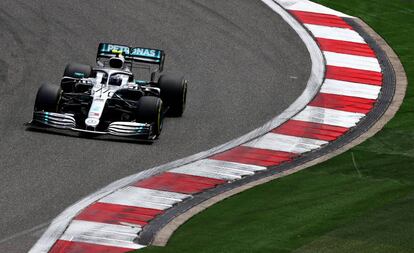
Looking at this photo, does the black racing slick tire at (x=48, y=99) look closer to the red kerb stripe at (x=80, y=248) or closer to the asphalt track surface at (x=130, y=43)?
the asphalt track surface at (x=130, y=43)

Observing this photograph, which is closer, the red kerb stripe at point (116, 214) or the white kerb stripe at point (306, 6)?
the red kerb stripe at point (116, 214)

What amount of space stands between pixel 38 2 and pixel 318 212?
41.4ft

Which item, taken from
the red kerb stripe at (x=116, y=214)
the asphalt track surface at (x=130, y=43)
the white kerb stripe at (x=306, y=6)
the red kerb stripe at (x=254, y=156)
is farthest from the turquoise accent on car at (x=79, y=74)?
the white kerb stripe at (x=306, y=6)

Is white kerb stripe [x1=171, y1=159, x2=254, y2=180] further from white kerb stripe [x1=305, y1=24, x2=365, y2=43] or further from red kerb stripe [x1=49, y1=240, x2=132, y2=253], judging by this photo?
white kerb stripe [x1=305, y1=24, x2=365, y2=43]

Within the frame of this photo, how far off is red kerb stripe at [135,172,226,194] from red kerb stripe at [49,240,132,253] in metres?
2.79

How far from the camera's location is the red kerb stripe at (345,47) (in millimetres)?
28766

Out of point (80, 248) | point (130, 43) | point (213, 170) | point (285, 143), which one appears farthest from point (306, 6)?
point (80, 248)

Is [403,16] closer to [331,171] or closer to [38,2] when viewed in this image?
[38,2]

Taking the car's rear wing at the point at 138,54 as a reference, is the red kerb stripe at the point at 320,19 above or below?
above

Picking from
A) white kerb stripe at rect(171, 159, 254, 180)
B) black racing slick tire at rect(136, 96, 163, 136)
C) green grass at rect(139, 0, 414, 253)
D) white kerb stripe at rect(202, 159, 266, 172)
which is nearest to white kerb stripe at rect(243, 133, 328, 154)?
green grass at rect(139, 0, 414, 253)

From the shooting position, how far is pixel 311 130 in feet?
78.9

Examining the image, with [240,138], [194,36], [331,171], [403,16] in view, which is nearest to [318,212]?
[331,171]

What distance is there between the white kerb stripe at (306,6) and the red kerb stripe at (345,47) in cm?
183

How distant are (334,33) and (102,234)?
12305 millimetres
